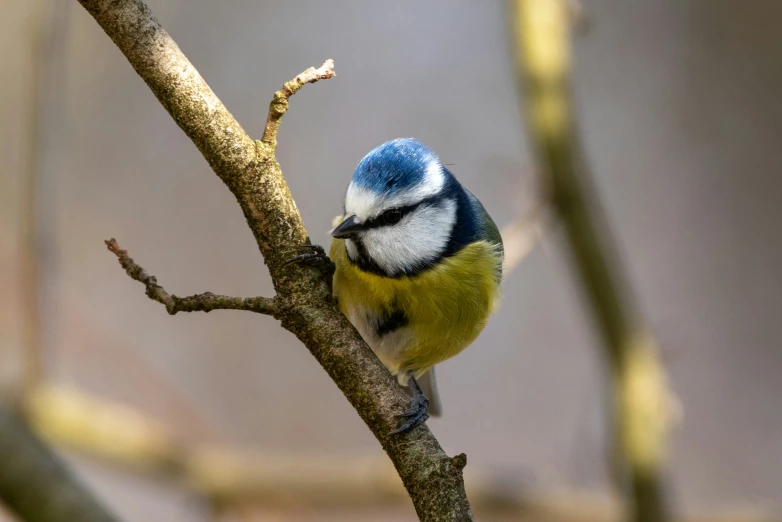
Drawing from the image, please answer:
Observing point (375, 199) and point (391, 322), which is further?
point (391, 322)

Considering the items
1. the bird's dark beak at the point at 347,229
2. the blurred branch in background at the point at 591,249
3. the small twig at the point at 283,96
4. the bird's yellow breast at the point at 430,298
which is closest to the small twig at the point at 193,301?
the small twig at the point at 283,96

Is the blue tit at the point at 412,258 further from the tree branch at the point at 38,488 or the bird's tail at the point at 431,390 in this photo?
the tree branch at the point at 38,488

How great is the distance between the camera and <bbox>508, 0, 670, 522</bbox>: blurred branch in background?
1796 mm

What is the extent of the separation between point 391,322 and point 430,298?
0.10 meters

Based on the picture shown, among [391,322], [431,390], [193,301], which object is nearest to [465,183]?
[431,390]

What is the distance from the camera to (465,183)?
3314 mm

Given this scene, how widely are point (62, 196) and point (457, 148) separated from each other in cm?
173

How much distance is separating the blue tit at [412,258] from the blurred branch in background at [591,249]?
237 mm

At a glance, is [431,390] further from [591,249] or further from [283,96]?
[283,96]

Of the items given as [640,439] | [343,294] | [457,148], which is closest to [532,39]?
[343,294]

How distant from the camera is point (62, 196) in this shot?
10.8 feet

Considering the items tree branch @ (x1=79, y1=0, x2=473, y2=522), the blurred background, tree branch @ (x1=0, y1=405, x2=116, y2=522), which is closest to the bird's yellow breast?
tree branch @ (x1=79, y1=0, x2=473, y2=522)

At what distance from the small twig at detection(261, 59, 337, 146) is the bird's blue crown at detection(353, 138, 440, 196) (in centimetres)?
42

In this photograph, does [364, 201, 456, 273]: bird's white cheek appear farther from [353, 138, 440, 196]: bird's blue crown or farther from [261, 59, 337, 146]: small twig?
[261, 59, 337, 146]: small twig
